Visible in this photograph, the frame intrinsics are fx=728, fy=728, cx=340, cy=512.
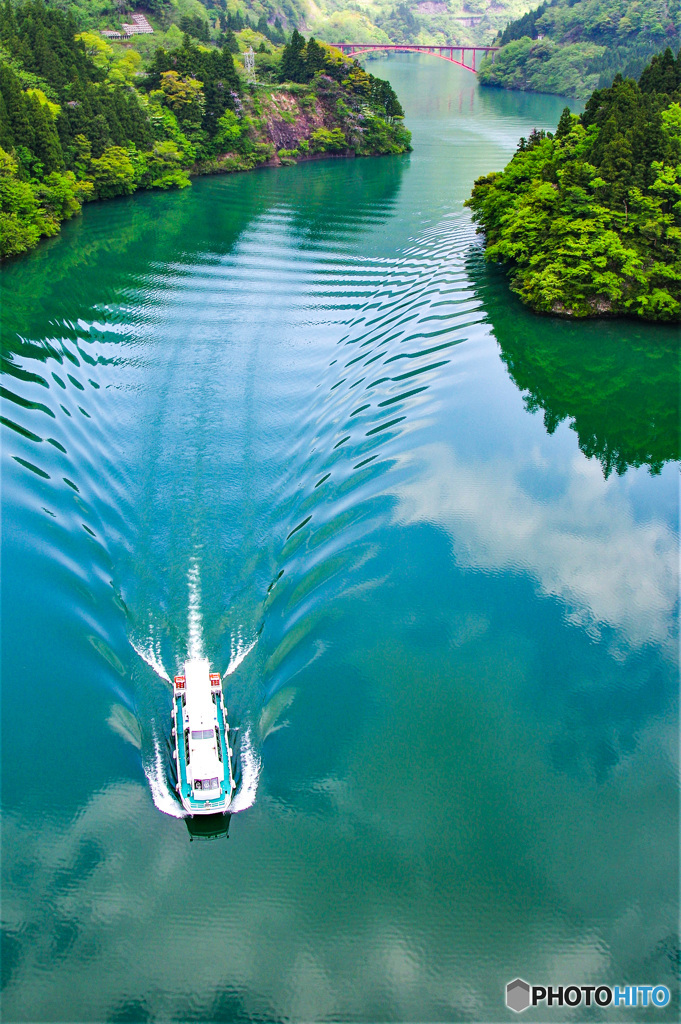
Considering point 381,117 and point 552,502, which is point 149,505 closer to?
point 552,502

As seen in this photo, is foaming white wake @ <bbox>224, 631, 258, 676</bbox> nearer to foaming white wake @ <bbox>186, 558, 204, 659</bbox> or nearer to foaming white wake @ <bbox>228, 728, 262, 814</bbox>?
foaming white wake @ <bbox>186, 558, 204, 659</bbox>

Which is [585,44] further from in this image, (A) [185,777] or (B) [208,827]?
(B) [208,827]

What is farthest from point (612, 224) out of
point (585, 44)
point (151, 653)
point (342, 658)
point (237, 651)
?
point (585, 44)

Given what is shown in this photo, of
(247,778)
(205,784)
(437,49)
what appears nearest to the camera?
(205,784)

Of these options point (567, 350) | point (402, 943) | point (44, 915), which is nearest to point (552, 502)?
point (567, 350)

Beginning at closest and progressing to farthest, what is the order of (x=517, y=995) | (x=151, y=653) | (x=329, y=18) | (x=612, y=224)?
(x=517, y=995), (x=151, y=653), (x=612, y=224), (x=329, y=18)

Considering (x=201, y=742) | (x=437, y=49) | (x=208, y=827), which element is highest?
(x=437, y=49)
